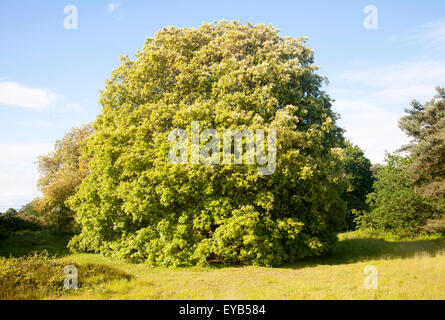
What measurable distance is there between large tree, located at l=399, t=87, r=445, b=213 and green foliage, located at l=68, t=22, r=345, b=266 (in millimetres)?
11578

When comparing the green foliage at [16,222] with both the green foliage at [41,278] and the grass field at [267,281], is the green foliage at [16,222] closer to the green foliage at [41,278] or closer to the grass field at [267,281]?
the grass field at [267,281]

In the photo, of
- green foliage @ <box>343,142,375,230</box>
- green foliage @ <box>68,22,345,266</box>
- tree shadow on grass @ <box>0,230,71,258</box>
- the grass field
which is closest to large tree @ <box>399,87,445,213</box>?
green foliage @ <box>68,22,345,266</box>

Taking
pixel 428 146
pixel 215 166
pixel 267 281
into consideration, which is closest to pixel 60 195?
pixel 215 166

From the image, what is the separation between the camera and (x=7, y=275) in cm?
1251

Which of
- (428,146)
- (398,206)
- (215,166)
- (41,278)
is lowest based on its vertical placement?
(41,278)

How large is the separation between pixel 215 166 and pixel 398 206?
28816 millimetres

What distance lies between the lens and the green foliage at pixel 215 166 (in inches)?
765

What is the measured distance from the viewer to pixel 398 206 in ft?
126

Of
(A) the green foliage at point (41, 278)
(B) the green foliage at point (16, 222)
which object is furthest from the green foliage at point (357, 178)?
(A) the green foliage at point (41, 278)

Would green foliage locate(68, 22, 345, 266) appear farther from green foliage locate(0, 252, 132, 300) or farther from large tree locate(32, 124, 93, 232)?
large tree locate(32, 124, 93, 232)

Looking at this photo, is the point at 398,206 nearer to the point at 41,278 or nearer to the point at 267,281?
the point at 267,281
